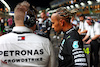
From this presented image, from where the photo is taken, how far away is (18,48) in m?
1.46

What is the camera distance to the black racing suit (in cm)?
160

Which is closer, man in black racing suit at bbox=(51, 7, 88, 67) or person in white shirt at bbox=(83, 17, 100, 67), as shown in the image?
man in black racing suit at bbox=(51, 7, 88, 67)

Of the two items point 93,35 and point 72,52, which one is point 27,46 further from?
point 93,35

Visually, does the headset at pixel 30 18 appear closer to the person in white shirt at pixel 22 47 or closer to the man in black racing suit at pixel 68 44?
the person in white shirt at pixel 22 47

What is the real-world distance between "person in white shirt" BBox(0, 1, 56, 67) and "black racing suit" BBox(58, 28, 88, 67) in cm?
29

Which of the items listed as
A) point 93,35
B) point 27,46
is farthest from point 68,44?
point 93,35

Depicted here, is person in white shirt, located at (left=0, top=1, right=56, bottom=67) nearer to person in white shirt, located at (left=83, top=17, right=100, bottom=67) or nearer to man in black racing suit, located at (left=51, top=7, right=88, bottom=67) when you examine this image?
man in black racing suit, located at (left=51, top=7, right=88, bottom=67)

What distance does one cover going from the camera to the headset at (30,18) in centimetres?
158

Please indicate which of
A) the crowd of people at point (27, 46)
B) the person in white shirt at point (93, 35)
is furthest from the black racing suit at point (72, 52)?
the person in white shirt at point (93, 35)

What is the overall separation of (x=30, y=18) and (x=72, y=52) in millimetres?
640

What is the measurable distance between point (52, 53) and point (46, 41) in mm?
166

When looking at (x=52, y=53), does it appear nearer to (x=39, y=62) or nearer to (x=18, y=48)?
(x=39, y=62)

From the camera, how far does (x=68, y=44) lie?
1.75 metres

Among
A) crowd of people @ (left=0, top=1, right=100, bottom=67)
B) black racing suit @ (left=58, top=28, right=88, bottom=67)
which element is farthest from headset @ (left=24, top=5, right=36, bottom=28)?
black racing suit @ (left=58, top=28, right=88, bottom=67)
